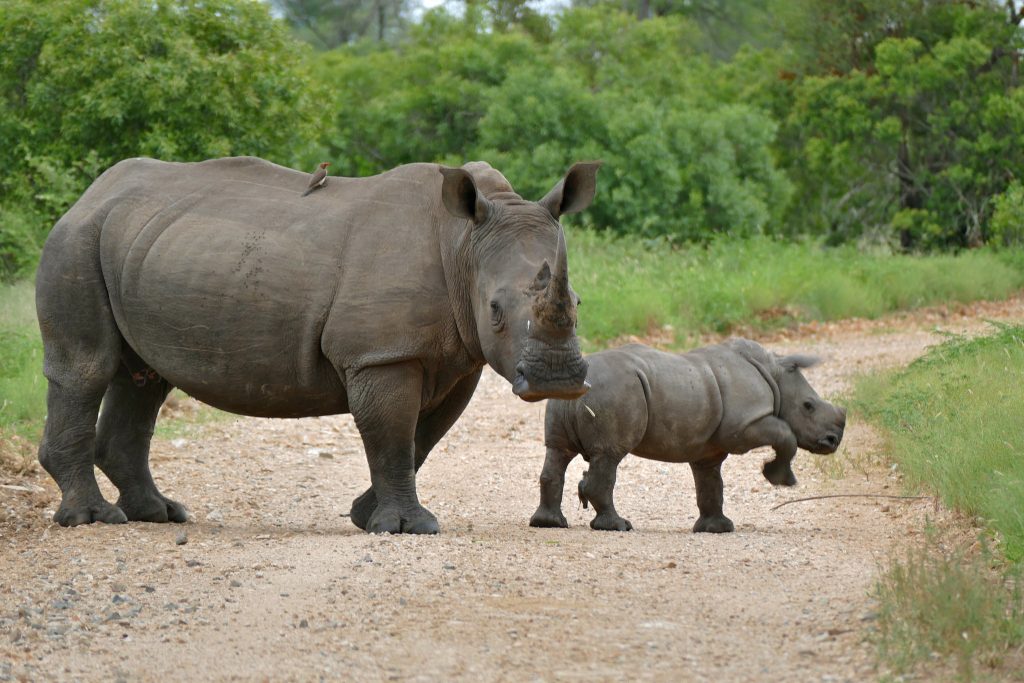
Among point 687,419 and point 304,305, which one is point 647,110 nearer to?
point 687,419

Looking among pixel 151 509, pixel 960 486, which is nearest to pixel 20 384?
pixel 151 509

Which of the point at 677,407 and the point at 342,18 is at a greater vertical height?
the point at 677,407

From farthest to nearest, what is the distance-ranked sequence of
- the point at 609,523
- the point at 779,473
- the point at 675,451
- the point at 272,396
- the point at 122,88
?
the point at 122,88 < the point at 779,473 < the point at 675,451 < the point at 609,523 < the point at 272,396

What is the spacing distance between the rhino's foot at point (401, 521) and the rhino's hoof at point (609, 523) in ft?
2.83

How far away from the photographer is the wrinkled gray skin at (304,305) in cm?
670

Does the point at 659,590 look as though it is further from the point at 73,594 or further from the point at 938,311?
the point at 938,311

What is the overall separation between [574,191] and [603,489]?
151 centimetres

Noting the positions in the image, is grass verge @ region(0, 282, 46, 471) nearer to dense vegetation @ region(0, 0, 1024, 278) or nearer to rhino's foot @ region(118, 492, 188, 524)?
rhino's foot @ region(118, 492, 188, 524)

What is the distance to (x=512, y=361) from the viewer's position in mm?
6375

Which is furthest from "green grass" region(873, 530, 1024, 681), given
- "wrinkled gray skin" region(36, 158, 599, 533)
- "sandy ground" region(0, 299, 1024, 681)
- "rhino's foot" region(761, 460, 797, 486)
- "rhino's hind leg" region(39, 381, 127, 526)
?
"rhino's hind leg" region(39, 381, 127, 526)

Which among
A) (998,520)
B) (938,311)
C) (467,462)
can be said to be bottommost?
(938,311)

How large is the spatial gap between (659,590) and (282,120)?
46.2 feet

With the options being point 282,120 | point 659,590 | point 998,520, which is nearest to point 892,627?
point 659,590

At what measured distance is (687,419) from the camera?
24.2ft
